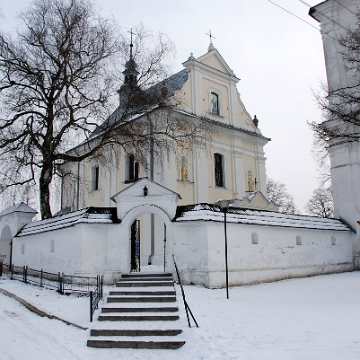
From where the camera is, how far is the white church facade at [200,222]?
1326 centimetres

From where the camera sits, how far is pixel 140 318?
9.07 metres

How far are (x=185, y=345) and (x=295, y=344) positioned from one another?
1.97m

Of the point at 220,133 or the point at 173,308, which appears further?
the point at 220,133

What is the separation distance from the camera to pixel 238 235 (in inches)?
553

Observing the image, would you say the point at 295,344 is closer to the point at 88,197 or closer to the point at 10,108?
the point at 10,108

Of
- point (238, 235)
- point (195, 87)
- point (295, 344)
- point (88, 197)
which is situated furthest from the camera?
point (88, 197)

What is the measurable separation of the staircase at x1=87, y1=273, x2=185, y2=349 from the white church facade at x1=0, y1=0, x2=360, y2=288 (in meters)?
1.97

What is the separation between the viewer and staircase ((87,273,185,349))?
781cm

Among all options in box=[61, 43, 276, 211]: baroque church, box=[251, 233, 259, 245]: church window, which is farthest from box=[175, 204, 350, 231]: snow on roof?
box=[61, 43, 276, 211]: baroque church

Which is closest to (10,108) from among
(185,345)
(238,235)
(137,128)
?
(137,128)

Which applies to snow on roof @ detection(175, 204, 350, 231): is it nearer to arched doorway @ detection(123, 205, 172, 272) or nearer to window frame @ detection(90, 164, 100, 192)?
arched doorway @ detection(123, 205, 172, 272)

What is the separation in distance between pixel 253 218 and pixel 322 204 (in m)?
41.3

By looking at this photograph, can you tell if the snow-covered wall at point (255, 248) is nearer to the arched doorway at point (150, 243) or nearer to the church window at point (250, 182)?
the arched doorway at point (150, 243)

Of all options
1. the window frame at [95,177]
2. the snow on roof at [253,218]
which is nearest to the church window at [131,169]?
the window frame at [95,177]
